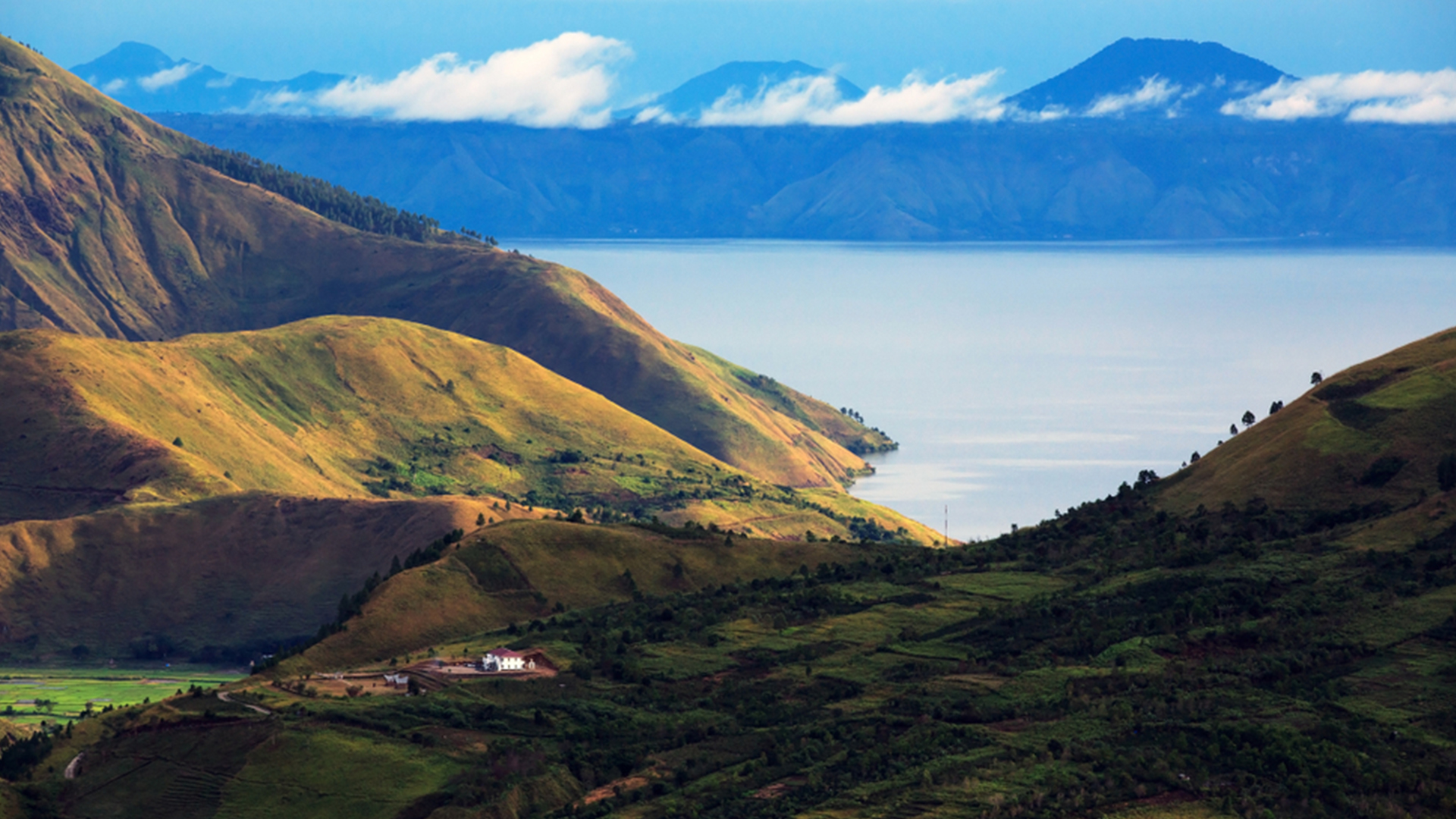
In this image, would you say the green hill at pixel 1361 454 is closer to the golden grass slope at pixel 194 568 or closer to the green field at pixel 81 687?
the golden grass slope at pixel 194 568

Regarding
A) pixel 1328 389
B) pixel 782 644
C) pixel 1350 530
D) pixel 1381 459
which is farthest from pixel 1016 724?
pixel 1328 389

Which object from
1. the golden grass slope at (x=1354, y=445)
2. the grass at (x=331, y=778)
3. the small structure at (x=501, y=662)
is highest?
the golden grass slope at (x=1354, y=445)

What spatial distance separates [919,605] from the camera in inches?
5064

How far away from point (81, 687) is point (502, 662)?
208 feet

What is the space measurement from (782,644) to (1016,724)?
2633cm

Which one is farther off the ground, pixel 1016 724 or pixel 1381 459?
→ pixel 1381 459

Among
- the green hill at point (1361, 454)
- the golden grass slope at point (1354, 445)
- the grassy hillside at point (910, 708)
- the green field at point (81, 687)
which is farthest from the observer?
the green field at point (81, 687)

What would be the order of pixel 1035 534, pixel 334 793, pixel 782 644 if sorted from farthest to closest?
pixel 1035 534 → pixel 782 644 → pixel 334 793

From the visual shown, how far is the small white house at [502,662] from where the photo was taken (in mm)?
114250

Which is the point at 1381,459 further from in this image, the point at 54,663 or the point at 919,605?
the point at 54,663

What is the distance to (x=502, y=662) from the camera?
114875 millimetres

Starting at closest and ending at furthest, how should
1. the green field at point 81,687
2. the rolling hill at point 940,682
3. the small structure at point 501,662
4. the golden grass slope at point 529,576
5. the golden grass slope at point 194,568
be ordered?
the rolling hill at point 940,682 < the small structure at point 501,662 < the golden grass slope at point 529,576 < the green field at point 81,687 < the golden grass slope at point 194,568

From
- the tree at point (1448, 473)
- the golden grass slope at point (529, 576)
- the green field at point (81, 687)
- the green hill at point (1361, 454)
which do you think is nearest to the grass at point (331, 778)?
the golden grass slope at point (529, 576)

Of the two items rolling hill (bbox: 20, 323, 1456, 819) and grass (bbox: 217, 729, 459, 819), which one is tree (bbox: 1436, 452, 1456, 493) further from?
grass (bbox: 217, 729, 459, 819)
